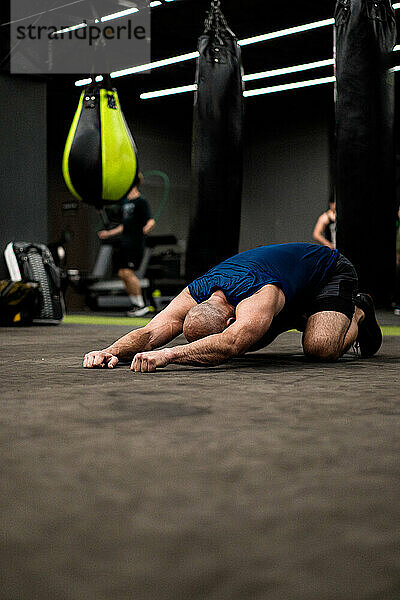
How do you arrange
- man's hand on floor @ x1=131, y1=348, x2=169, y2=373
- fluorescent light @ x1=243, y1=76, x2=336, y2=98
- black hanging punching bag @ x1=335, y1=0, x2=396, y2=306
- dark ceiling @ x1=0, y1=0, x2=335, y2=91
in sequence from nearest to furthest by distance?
man's hand on floor @ x1=131, y1=348, x2=169, y2=373 < black hanging punching bag @ x1=335, y1=0, x2=396, y2=306 < dark ceiling @ x1=0, y1=0, x2=335, y2=91 < fluorescent light @ x1=243, y1=76, x2=336, y2=98

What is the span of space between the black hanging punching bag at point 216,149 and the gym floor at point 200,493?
199cm

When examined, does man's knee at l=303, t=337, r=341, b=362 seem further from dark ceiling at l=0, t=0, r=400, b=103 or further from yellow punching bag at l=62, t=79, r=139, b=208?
dark ceiling at l=0, t=0, r=400, b=103

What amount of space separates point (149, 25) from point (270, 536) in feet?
23.9

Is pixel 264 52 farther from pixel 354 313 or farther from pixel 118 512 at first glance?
pixel 118 512

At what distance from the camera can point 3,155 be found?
7809mm

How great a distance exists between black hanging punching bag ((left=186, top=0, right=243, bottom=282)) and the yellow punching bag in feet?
1.88

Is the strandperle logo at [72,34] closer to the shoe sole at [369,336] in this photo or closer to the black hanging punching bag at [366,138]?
the black hanging punching bag at [366,138]

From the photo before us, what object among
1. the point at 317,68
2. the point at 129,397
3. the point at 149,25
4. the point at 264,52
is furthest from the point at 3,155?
the point at 129,397

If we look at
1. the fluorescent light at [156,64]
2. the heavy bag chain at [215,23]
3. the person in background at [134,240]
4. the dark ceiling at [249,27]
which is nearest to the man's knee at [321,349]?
the heavy bag chain at [215,23]

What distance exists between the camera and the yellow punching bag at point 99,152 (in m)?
4.36

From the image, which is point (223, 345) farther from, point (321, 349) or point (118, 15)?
point (118, 15)

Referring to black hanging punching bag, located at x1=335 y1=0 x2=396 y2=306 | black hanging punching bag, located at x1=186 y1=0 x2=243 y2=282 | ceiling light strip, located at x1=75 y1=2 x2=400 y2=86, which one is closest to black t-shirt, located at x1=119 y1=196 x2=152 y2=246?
ceiling light strip, located at x1=75 y1=2 x2=400 y2=86

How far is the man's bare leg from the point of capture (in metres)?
2.93

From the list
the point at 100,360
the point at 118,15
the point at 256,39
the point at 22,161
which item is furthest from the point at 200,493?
the point at 256,39
